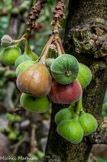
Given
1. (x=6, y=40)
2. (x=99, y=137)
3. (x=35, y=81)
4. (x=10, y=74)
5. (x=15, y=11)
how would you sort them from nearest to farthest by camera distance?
(x=35, y=81)
(x=6, y=40)
(x=99, y=137)
(x=10, y=74)
(x=15, y=11)

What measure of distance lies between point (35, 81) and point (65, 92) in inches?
3.2

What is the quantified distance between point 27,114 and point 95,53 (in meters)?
1.84

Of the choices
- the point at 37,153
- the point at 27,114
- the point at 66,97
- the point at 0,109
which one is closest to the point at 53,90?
the point at 66,97

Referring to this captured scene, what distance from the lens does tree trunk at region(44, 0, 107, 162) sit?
68 centimetres

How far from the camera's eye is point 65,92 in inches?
19.8

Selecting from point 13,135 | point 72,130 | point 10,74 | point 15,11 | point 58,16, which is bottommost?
point 13,135

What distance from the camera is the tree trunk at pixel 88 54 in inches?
26.8

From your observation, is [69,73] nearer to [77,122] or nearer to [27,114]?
[77,122]

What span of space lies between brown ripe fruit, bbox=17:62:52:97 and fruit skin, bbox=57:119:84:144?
0.22 meters

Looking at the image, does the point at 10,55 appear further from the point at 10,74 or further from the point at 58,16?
the point at 10,74

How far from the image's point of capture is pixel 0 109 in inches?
170

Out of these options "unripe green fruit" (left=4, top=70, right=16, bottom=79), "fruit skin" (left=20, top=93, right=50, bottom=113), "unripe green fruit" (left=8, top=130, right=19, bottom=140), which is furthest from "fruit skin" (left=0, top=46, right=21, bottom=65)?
"unripe green fruit" (left=8, top=130, right=19, bottom=140)

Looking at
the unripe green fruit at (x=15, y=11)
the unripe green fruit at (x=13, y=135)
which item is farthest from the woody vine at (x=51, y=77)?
the unripe green fruit at (x=15, y=11)

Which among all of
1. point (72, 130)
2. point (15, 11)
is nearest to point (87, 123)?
point (72, 130)
